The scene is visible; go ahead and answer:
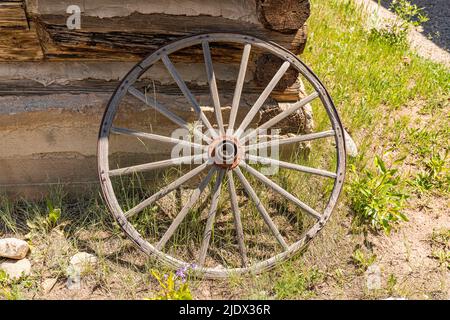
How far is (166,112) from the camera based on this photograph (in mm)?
2756

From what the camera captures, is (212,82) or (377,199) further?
(377,199)

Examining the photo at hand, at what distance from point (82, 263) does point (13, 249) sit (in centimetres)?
41

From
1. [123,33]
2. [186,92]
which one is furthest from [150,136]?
[123,33]

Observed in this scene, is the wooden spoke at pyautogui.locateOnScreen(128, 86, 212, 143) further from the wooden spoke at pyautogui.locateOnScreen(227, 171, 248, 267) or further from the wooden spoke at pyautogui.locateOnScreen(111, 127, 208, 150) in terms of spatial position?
the wooden spoke at pyautogui.locateOnScreen(227, 171, 248, 267)

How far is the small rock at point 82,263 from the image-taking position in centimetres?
275

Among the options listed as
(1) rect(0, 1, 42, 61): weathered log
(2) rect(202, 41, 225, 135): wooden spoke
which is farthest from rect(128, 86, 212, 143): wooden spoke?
(1) rect(0, 1, 42, 61): weathered log

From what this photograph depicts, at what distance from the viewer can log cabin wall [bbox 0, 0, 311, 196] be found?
267 centimetres

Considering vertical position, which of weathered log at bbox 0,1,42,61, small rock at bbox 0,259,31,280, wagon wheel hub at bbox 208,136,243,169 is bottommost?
small rock at bbox 0,259,31,280

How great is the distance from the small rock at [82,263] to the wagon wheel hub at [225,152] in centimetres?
92

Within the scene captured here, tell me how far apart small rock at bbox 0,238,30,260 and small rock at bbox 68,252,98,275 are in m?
0.29

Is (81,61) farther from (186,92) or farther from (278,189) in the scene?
(278,189)

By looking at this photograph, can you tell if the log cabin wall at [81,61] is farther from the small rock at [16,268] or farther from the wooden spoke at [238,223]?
the wooden spoke at [238,223]

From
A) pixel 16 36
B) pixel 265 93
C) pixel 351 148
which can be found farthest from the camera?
pixel 351 148

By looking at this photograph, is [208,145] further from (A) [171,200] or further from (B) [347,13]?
(B) [347,13]
